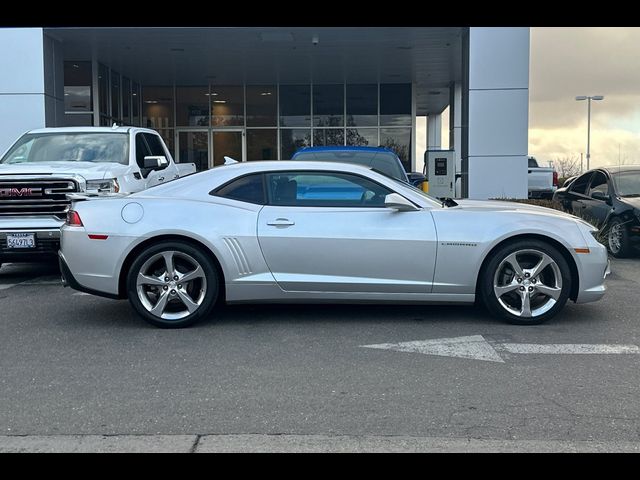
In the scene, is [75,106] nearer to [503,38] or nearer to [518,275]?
[503,38]

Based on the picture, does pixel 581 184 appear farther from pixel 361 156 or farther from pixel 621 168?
pixel 361 156

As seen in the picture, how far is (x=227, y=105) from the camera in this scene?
25344 mm

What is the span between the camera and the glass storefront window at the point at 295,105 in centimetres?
2503

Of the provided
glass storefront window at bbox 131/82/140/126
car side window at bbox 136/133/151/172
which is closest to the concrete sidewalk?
car side window at bbox 136/133/151/172

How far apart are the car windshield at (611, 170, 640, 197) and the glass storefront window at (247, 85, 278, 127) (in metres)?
15.5

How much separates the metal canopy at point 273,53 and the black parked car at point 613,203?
539cm

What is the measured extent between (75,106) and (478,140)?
12476 millimetres

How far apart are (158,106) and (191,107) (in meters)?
1.26

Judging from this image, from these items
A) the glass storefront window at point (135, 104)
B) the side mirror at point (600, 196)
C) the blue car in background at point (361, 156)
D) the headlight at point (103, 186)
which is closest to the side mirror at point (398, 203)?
the blue car in background at point (361, 156)

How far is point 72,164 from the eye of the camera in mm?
9344

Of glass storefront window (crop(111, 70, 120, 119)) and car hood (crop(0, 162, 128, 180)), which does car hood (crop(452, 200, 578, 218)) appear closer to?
car hood (crop(0, 162, 128, 180))

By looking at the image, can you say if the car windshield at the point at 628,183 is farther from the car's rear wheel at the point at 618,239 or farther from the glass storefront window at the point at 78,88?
the glass storefront window at the point at 78,88

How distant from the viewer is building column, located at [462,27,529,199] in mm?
15328
